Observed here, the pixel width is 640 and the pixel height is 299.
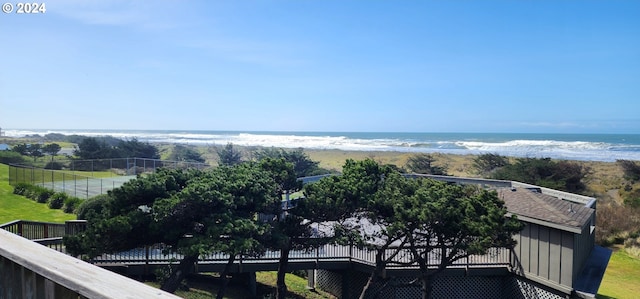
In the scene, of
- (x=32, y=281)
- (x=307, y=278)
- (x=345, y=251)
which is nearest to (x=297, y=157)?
(x=307, y=278)

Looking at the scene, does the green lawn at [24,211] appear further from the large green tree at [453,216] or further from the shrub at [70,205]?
the large green tree at [453,216]

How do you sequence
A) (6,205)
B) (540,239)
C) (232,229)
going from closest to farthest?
(232,229), (540,239), (6,205)

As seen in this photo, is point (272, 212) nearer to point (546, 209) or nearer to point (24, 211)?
point (546, 209)

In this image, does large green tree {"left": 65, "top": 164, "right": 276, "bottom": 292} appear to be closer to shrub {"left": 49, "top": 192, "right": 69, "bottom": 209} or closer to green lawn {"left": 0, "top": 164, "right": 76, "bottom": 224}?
green lawn {"left": 0, "top": 164, "right": 76, "bottom": 224}

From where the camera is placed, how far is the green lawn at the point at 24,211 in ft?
56.0

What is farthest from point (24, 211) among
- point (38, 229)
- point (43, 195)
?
point (38, 229)

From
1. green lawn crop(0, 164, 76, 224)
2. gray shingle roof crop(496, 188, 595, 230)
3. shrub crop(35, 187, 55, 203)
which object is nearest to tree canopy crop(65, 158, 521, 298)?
gray shingle roof crop(496, 188, 595, 230)

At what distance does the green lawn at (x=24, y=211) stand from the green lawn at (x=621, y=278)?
1955 cm

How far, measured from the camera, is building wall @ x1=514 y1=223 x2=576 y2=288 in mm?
10961

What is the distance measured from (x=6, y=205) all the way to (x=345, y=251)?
15.7 meters

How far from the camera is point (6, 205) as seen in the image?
747 inches

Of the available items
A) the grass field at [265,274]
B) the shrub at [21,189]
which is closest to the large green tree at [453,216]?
the grass field at [265,274]

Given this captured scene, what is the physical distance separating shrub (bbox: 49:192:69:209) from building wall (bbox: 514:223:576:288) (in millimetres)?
18801

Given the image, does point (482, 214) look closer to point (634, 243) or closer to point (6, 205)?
point (634, 243)
